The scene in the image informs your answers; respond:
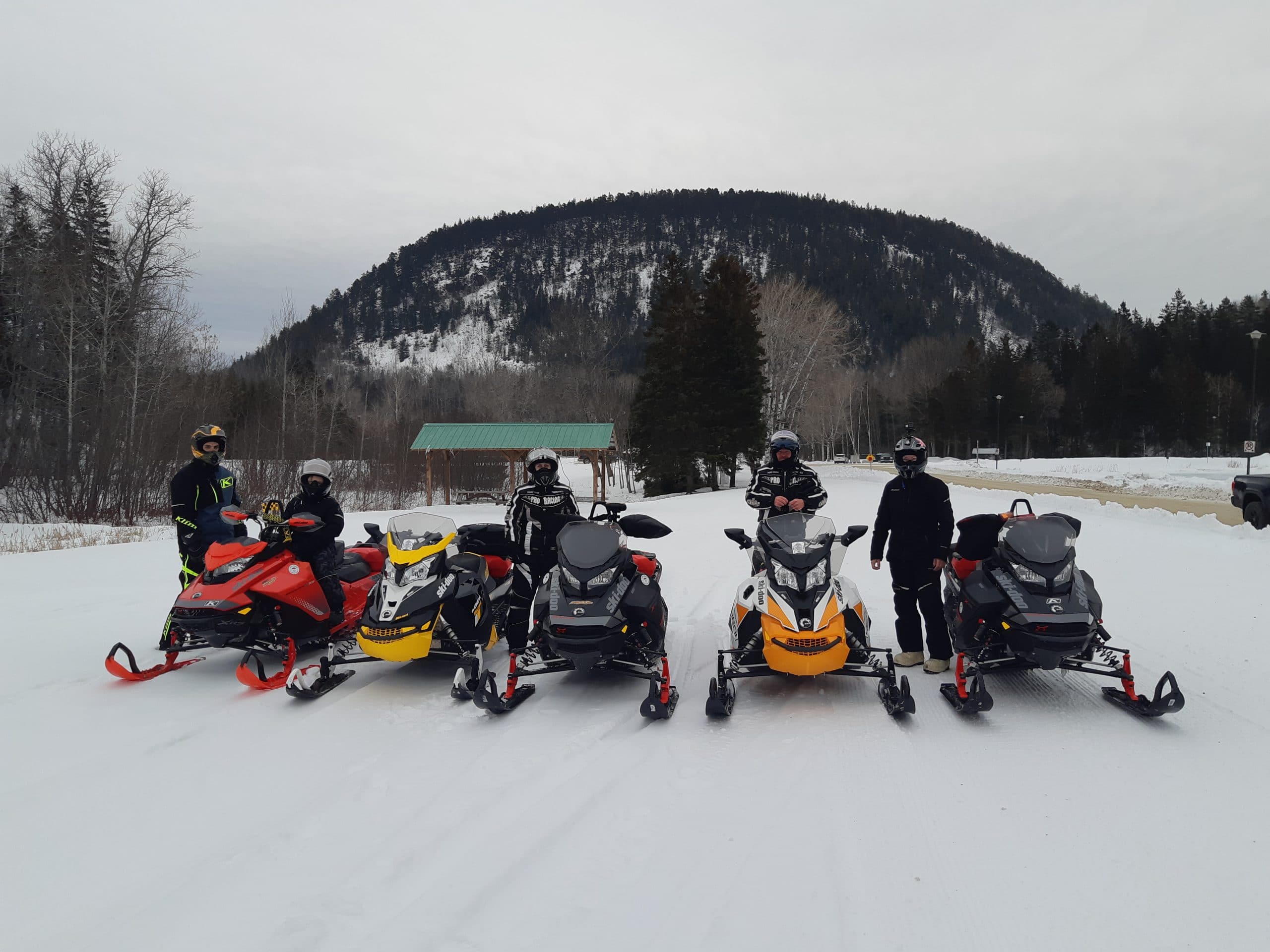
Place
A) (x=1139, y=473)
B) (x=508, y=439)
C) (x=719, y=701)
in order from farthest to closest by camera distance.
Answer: (x=1139, y=473) → (x=508, y=439) → (x=719, y=701)

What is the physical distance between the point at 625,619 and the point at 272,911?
104 inches

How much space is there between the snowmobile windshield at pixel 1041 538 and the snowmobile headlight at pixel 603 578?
2682 millimetres

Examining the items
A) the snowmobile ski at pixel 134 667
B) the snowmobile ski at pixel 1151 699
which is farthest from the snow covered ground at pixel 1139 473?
the snowmobile ski at pixel 134 667

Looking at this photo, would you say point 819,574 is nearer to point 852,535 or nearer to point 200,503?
point 852,535

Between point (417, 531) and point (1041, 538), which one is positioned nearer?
point (1041, 538)

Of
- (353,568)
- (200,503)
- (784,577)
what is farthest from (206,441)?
(784,577)

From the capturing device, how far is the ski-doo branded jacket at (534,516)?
6020 millimetres

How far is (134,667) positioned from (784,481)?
5353 mm

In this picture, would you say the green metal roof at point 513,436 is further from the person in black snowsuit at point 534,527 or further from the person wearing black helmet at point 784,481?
the person wearing black helmet at point 784,481

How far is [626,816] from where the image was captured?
131 inches

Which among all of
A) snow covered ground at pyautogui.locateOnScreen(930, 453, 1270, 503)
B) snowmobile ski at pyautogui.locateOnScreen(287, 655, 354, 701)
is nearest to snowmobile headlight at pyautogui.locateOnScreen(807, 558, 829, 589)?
snowmobile ski at pyautogui.locateOnScreen(287, 655, 354, 701)

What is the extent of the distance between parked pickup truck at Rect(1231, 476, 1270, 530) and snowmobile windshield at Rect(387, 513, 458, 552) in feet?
51.6

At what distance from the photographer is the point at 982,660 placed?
4.71 m

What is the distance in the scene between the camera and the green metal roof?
97.5 feet
